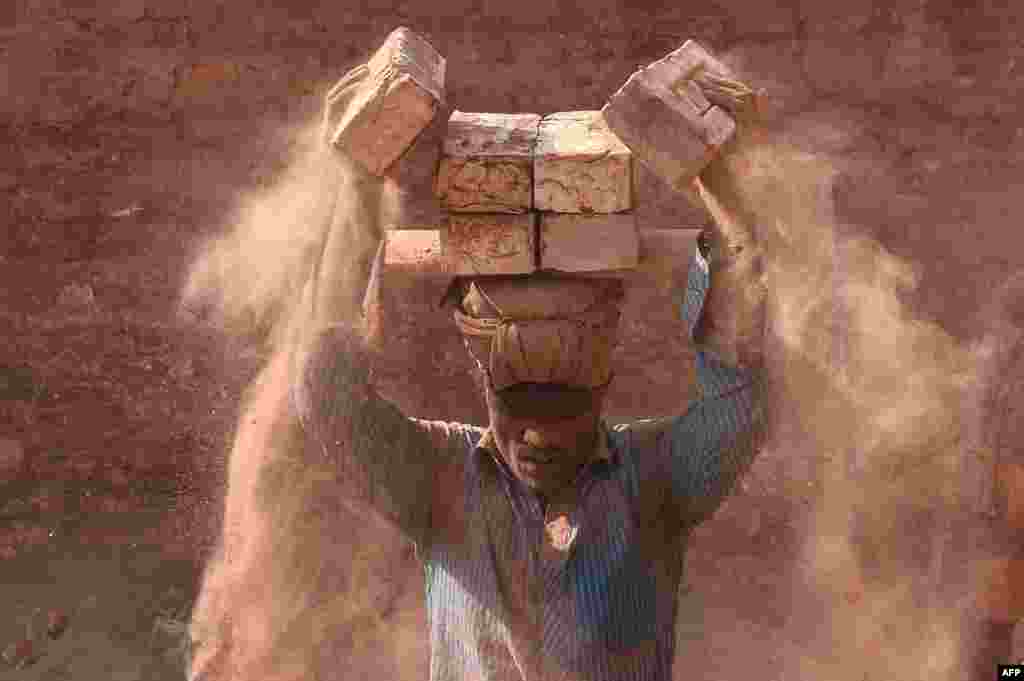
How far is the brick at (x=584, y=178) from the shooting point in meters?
2.37

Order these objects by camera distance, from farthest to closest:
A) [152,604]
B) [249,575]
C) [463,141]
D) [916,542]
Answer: [152,604]
[916,542]
[249,575]
[463,141]

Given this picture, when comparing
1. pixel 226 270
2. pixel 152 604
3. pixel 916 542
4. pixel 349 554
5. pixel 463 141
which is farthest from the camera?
pixel 152 604

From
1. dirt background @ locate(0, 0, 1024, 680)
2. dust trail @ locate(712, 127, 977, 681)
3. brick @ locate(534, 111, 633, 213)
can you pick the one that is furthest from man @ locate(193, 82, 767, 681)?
dirt background @ locate(0, 0, 1024, 680)

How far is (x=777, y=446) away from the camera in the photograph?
573 cm

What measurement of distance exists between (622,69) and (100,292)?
8.98ft

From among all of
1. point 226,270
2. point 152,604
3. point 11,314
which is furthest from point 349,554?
point 11,314

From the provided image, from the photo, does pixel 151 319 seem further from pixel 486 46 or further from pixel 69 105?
pixel 486 46

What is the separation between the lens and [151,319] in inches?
244

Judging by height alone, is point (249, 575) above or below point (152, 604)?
above

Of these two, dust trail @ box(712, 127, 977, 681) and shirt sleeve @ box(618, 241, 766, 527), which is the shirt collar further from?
dust trail @ box(712, 127, 977, 681)

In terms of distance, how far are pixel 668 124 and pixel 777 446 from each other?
3729mm

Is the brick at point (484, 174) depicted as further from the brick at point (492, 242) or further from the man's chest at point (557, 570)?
the man's chest at point (557, 570)

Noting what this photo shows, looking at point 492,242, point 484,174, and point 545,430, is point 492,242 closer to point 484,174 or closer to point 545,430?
point 484,174

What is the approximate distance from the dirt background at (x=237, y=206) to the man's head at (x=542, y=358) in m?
2.66
